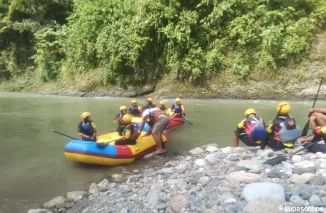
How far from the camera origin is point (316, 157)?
211 inches

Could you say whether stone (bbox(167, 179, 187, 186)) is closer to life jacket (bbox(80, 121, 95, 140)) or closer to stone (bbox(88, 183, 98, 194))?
stone (bbox(88, 183, 98, 194))

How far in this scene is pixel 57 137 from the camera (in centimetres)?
957

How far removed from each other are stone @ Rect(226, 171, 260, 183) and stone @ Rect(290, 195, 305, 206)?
0.71m

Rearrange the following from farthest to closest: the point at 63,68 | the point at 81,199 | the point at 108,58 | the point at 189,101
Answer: the point at 63,68
the point at 108,58
the point at 189,101
the point at 81,199

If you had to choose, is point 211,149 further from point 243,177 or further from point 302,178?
point 302,178

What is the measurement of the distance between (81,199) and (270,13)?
14.9 metres

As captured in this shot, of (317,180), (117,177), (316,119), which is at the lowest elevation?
(117,177)

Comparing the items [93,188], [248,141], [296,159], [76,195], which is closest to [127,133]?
[93,188]

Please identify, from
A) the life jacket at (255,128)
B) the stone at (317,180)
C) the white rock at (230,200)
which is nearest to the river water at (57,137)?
the life jacket at (255,128)

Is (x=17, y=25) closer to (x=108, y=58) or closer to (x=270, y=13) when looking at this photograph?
(x=108, y=58)

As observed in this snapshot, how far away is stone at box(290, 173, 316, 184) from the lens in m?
4.29

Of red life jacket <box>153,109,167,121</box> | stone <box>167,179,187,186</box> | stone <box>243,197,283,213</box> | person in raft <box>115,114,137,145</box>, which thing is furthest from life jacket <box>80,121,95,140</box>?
stone <box>243,197,283,213</box>

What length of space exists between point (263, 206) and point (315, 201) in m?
0.58

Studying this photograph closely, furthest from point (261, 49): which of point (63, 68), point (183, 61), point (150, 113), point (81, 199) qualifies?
point (81, 199)
